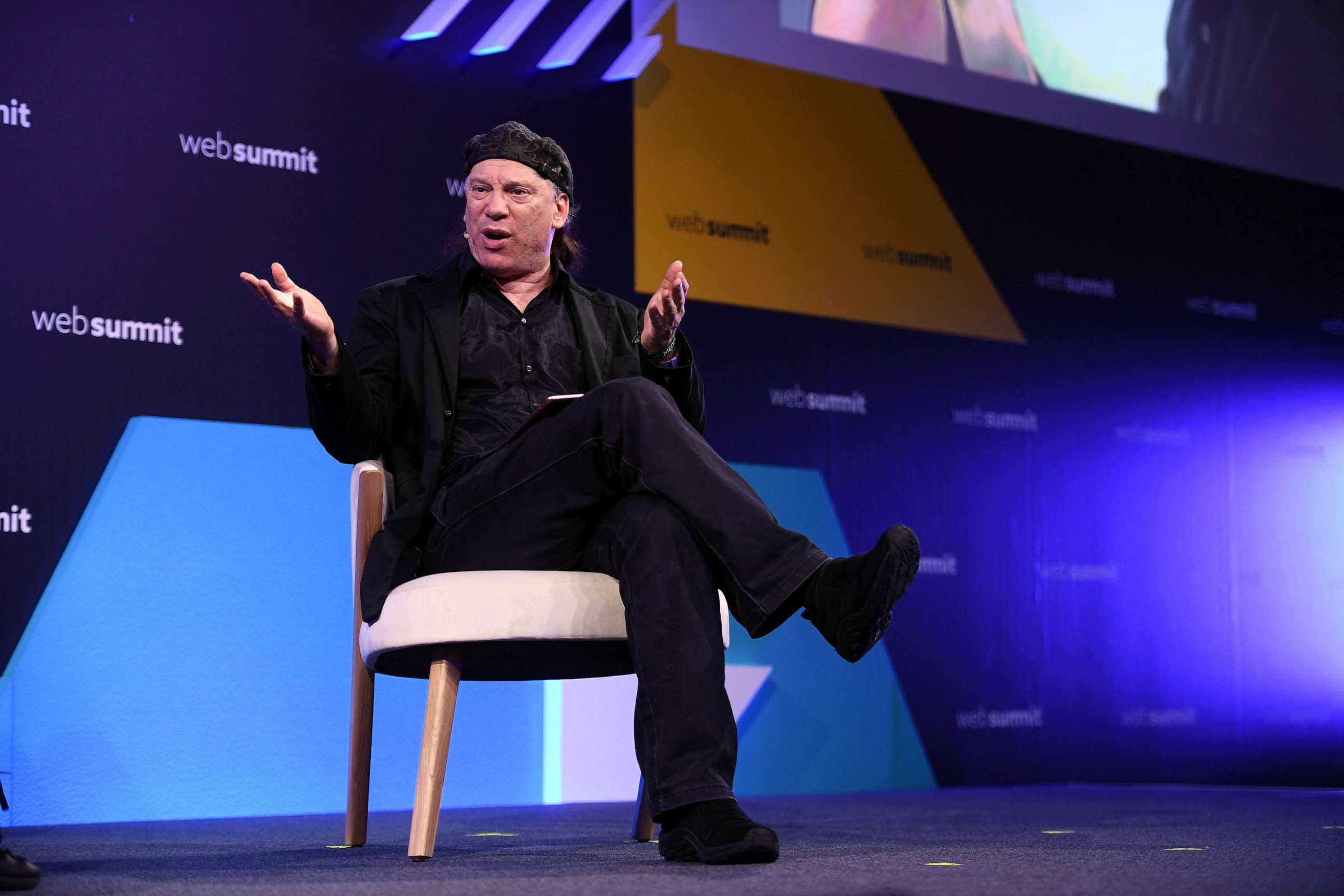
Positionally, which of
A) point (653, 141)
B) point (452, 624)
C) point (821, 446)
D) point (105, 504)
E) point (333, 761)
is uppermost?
point (653, 141)

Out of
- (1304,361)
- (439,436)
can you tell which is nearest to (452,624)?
(439,436)

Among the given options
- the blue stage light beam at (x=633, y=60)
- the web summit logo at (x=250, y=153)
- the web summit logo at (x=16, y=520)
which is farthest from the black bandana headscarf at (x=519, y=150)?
the blue stage light beam at (x=633, y=60)

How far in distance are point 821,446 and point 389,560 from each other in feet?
8.52

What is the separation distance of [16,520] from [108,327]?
19.0 inches

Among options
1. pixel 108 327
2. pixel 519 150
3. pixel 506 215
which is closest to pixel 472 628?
pixel 506 215

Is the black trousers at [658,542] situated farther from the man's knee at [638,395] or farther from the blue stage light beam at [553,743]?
the blue stage light beam at [553,743]

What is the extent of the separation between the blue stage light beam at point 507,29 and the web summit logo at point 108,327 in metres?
1.18

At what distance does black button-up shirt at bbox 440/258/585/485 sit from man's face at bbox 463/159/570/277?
53 millimetres

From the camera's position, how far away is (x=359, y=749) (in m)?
2.25

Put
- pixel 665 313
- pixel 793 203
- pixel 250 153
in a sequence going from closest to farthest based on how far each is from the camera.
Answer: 1. pixel 665 313
2. pixel 250 153
3. pixel 793 203

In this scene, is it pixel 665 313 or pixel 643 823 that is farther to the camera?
pixel 643 823

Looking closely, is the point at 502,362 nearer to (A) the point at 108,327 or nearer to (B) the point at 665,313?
(B) the point at 665,313

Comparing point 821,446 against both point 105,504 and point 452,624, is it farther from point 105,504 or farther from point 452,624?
point 452,624

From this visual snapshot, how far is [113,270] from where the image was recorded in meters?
3.33
